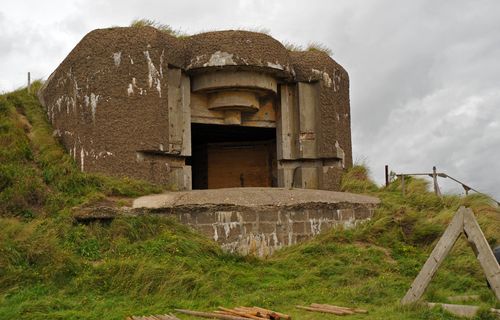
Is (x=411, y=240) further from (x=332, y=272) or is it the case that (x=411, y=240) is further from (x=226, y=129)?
(x=226, y=129)

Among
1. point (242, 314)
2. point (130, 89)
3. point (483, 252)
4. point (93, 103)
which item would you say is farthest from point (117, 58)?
point (483, 252)

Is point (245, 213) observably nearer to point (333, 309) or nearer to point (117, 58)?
point (333, 309)

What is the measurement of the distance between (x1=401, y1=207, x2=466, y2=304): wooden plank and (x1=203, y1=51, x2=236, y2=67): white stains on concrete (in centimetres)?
521

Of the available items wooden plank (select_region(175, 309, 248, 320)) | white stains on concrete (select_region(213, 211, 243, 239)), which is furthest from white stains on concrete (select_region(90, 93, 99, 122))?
wooden plank (select_region(175, 309, 248, 320))

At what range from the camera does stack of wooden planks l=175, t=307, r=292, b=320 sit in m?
5.66

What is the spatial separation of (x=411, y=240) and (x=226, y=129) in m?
4.82

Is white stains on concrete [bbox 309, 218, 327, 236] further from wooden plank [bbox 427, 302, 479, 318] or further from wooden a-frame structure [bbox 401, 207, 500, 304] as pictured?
wooden plank [bbox 427, 302, 479, 318]

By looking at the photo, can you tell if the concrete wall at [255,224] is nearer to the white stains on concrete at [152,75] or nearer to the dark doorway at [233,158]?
the white stains on concrete at [152,75]

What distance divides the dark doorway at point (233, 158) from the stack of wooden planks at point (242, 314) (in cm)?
685

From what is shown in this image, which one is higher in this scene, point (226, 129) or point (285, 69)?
point (285, 69)

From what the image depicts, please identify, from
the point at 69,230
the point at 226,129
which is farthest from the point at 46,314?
the point at 226,129

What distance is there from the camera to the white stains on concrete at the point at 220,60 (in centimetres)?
1018

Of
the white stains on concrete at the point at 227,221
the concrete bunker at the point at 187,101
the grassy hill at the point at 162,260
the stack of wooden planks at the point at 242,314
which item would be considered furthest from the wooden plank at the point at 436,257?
the concrete bunker at the point at 187,101

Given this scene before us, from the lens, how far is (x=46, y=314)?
19.2ft
